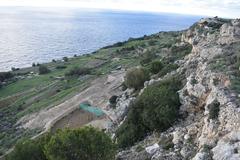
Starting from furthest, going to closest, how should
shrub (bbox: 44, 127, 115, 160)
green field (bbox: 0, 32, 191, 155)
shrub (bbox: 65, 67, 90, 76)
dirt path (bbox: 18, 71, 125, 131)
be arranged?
shrub (bbox: 65, 67, 90, 76) < green field (bbox: 0, 32, 191, 155) < dirt path (bbox: 18, 71, 125, 131) < shrub (bbox: 44, 127, 115, 160)

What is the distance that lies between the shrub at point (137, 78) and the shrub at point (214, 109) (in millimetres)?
22988

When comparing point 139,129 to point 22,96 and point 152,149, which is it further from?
point 22,96

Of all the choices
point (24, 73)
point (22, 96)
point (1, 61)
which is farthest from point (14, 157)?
point (1, 61)

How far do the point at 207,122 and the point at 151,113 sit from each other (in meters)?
9.21

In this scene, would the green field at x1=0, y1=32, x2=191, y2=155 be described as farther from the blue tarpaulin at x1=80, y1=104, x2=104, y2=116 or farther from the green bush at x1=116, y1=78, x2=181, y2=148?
the green bush at x1=116, y1=78, x2=181, y2=148

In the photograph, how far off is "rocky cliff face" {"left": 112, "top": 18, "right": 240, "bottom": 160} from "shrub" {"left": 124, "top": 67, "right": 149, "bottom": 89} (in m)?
14.3

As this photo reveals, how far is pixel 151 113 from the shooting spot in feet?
101

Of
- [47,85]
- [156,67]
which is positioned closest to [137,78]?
[156,67]

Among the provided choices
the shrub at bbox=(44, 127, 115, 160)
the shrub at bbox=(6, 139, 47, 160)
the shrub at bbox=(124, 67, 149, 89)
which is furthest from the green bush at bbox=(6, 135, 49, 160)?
the shrub at bbox=(124, 67, 149, 89)

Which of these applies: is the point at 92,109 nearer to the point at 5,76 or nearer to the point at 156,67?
the point at 156,67

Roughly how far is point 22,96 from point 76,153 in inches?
1888

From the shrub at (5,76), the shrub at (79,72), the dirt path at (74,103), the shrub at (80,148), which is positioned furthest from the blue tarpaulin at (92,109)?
the shrub at (5,76)

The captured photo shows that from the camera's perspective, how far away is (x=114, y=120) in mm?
39531

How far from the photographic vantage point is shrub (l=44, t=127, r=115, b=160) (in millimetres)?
23594
